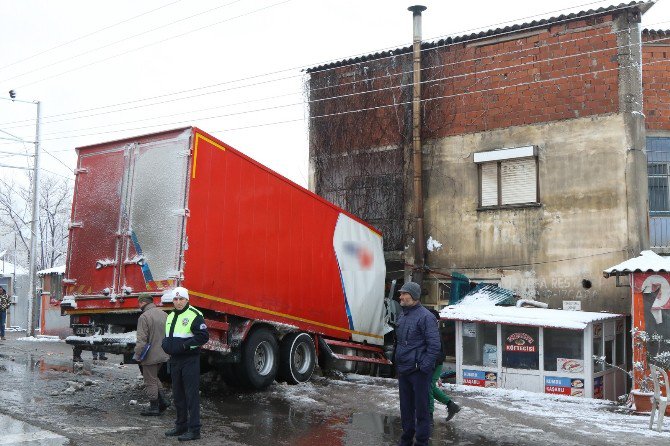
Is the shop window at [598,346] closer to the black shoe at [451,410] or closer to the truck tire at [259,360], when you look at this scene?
the black shoe at [451,410]

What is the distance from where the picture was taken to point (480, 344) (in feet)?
49.5

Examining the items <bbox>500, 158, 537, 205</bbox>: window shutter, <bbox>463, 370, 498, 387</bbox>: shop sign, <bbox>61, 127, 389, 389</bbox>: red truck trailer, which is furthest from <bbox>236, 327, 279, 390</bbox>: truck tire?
<bbox>500, 158, 537, 205</bbox>: window shutter

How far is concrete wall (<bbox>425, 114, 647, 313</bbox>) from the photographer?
16203mm

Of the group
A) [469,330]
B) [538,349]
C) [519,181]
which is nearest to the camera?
[538,349]

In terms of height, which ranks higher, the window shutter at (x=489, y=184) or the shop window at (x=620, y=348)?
the window shutter at (x=489, y=184)

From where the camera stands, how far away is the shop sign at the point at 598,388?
45.8 feet

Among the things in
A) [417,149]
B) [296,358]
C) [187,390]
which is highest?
[417,149]

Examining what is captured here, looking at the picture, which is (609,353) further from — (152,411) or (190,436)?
(190,436)

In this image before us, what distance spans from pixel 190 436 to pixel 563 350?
8.59 meters

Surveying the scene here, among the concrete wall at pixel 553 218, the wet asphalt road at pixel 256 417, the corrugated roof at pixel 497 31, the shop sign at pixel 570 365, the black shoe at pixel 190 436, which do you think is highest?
the corrugated roof at pixel 497 31

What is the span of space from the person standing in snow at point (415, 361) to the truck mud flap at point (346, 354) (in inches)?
256

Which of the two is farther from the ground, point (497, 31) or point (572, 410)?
point (497, 31)

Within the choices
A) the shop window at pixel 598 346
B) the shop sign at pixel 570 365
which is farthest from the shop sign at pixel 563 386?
the shop window at pixel 598 346

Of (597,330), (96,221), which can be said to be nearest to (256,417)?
(96,221)
